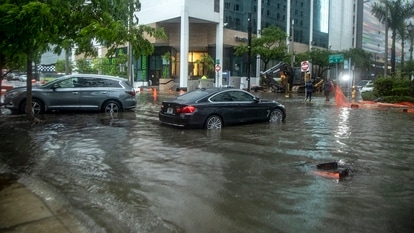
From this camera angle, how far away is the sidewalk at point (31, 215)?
4773 millimetres

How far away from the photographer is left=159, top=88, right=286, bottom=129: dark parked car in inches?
500

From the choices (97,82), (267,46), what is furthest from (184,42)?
(97,82)

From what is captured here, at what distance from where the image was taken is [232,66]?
5659 centimetres

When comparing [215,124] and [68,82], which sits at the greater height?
[68,82]

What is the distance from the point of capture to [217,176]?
738 cm

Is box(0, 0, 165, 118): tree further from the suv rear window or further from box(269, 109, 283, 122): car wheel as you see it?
box(269, 109, 283, 122): car wheel

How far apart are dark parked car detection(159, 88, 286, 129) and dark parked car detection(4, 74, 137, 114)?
461cm

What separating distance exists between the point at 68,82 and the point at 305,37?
58.8 metres

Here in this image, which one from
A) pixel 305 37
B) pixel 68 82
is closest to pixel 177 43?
pixel 305 37

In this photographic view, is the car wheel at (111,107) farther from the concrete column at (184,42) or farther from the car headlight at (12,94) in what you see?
the concrete column at (184,42)

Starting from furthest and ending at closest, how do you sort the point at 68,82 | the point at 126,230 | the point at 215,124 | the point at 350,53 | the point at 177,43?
the point at 350,53 < the point at 177,43 < the point at 68,82 < the point at 215,124 < the point at 126,230

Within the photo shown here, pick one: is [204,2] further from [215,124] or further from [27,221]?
[27,221]

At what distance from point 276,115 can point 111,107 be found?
23.0 feet

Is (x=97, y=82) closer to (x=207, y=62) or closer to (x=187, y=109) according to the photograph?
(x=187, y=109)
